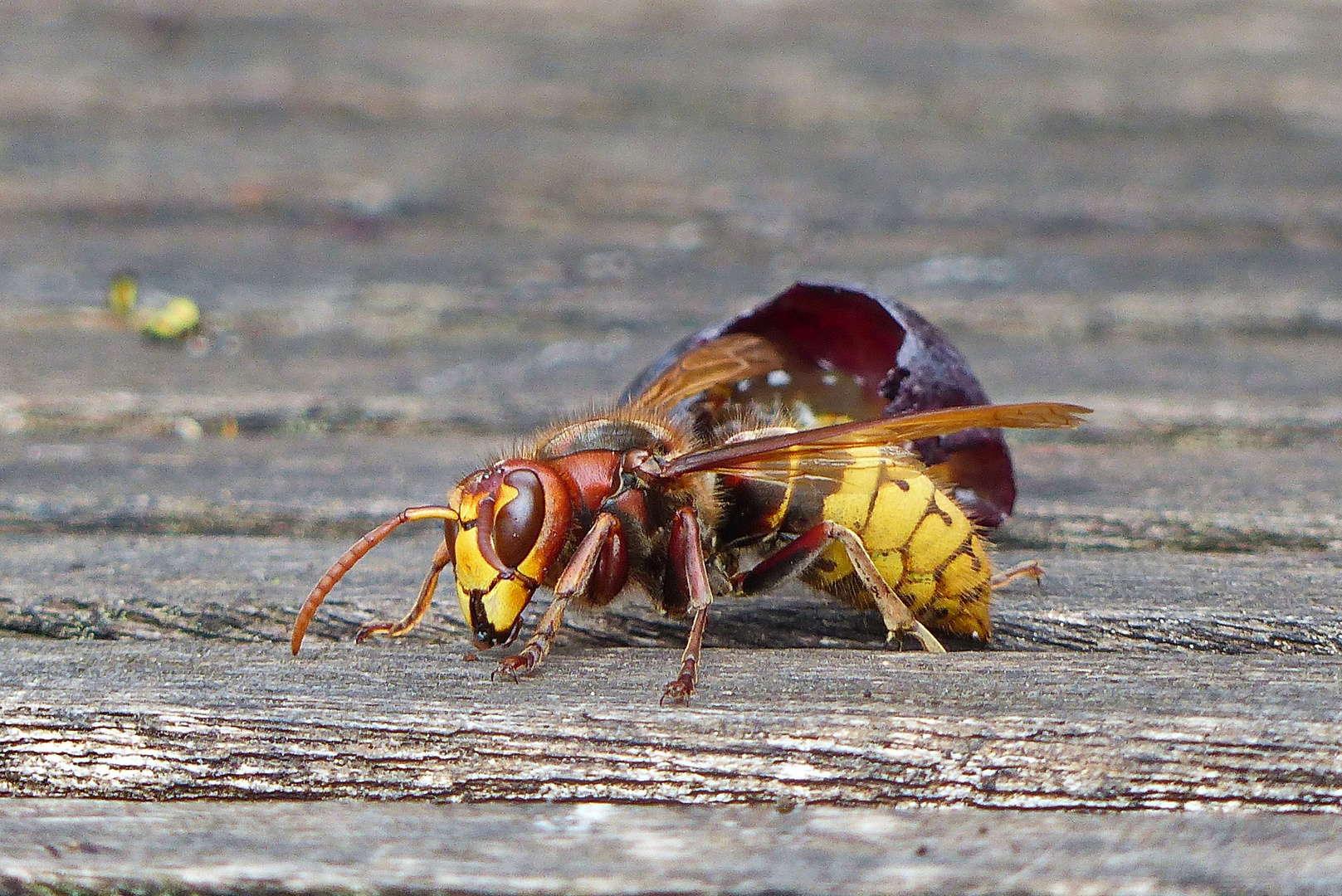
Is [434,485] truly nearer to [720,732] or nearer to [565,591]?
[565,591]

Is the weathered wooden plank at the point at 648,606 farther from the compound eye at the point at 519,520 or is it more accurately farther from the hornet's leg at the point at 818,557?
the compound eye at the point at 519,520

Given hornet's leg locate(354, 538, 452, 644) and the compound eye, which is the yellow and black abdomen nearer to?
the compound eye

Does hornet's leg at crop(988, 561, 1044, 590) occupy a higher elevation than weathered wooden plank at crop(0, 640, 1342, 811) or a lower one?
higher

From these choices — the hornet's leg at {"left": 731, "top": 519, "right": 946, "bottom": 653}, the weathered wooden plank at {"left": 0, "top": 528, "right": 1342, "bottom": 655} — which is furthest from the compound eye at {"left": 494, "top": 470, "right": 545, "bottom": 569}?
the hornet's leg at {"left": 731, "top": 519, "right": 946, "bottom": 653}

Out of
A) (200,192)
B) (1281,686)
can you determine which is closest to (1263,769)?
(1281,686)

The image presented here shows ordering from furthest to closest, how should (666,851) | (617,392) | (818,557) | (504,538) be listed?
(617,392), (818,557), (504,538), (666,851)

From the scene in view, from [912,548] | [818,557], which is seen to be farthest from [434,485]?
[912,548]
